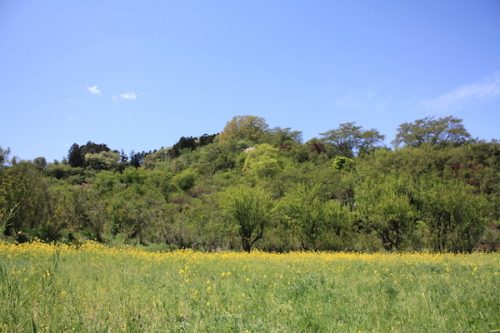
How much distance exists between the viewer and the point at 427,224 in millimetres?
28641

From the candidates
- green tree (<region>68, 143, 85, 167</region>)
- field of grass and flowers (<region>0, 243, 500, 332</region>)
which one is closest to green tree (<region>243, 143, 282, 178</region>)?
green tree (<region>68, 143, 85, 167</region>)

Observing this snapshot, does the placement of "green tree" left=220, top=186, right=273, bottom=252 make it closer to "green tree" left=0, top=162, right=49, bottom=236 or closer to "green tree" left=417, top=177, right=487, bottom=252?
"green tree" left=417, top=177, right=487, bottom=252

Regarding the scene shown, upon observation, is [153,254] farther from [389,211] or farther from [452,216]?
[452,216]

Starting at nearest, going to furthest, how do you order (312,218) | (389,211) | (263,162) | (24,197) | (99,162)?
(24,197) → (389,211) → (312,218) → (263,162) → (99,162)

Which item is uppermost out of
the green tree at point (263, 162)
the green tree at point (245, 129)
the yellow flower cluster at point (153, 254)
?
the green tree at point (245, 129)

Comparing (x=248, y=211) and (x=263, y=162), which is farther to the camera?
(x=263, y=162)

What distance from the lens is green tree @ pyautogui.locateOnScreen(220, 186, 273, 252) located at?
29.4 metres

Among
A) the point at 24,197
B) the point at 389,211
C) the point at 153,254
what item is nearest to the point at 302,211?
the point at 389,211

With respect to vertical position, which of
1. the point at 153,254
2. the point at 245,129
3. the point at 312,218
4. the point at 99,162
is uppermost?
the point at 245,129

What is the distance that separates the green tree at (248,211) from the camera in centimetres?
2941

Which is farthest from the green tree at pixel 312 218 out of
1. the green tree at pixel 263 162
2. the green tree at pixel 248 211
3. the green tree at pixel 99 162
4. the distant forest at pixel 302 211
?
the green tree at pixel 99 162

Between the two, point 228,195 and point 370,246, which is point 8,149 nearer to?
point 228,195

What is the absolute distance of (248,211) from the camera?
96.4 feet

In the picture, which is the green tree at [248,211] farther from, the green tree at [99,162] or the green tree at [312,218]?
the green tree at [99,162]
